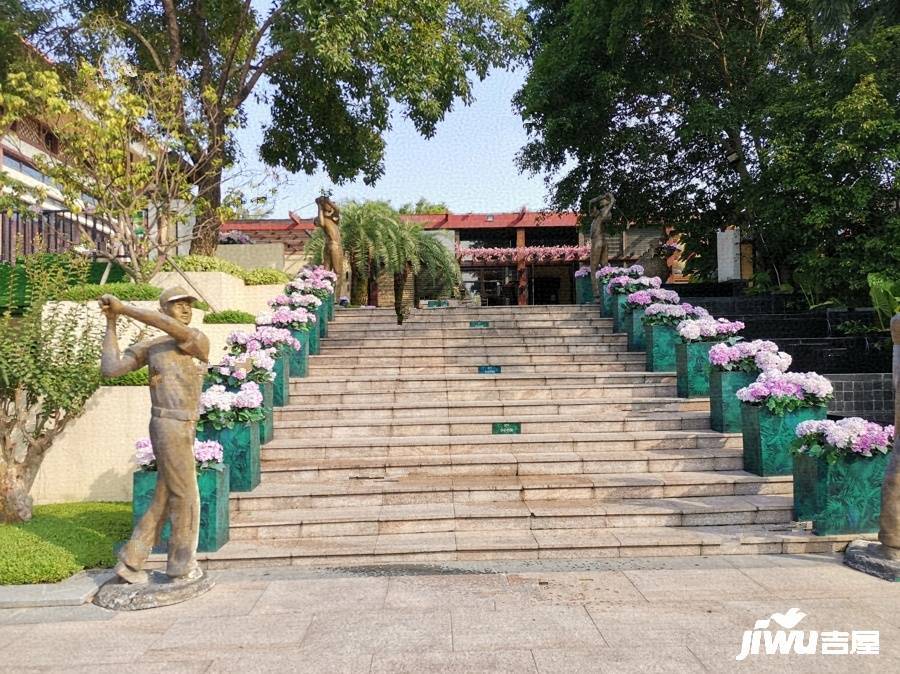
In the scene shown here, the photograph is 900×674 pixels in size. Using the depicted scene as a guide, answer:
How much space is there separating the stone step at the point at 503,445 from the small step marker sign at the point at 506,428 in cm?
36

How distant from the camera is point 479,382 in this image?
1084 cm

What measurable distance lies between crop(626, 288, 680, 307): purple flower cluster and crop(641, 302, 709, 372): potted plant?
57 cm

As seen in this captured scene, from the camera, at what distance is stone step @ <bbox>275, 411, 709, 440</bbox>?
9.23m

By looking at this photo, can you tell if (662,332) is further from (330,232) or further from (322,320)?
(330,232)

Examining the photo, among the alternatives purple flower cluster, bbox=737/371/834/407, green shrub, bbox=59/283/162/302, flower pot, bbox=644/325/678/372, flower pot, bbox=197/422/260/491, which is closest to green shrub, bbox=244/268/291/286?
green shrub, bbox=59/283/162/302

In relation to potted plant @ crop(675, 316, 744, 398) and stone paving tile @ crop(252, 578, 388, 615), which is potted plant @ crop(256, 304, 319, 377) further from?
potted plant @ crop(675, 316, 744, 398)

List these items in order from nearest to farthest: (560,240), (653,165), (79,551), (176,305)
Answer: (176,305)
(79,551)
(653,165)
(560,240)

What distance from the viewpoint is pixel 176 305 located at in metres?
5.60

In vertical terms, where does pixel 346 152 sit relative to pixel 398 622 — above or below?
above

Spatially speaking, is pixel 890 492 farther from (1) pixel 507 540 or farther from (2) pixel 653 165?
(2) pixel 653 165

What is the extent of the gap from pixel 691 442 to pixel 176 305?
20.1 ft

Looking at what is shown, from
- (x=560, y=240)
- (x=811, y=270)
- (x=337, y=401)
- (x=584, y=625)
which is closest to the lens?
(x=584, y=625)

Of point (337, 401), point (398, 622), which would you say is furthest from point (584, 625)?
point (337, 401)

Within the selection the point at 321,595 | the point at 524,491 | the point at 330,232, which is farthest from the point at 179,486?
the point at 330,232
